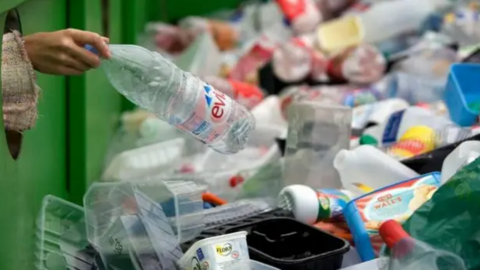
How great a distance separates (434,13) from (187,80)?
1948 mm

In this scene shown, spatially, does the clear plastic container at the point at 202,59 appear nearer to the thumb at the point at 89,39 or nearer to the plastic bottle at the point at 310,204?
the plastic bottle at the point at 310,204

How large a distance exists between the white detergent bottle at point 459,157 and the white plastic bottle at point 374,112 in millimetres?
562

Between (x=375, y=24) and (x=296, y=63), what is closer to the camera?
(x=296, y=63)

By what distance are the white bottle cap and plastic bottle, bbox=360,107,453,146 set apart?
403 millimetres

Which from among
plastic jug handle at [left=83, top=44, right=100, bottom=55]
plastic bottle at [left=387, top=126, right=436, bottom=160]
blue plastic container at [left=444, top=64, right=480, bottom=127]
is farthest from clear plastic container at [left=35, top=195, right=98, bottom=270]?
blue plastic container at [left=444, top=64, right=480, bottom=127]

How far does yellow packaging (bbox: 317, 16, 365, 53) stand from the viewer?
2904 mm

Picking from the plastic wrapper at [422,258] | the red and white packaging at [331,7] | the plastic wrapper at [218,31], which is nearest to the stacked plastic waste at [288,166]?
the plastic wrapper at [422,258]

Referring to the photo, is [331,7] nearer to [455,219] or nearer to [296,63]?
[296,63]

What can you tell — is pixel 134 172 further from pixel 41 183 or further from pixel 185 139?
pixel 41 183

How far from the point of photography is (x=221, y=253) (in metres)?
1.14

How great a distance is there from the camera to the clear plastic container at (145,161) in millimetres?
1879

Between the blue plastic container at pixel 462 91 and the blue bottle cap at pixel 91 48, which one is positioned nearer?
the blue bottle cap at pixel 91 48

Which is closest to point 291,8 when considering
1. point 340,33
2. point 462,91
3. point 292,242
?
point 340,33

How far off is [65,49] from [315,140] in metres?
0.66
